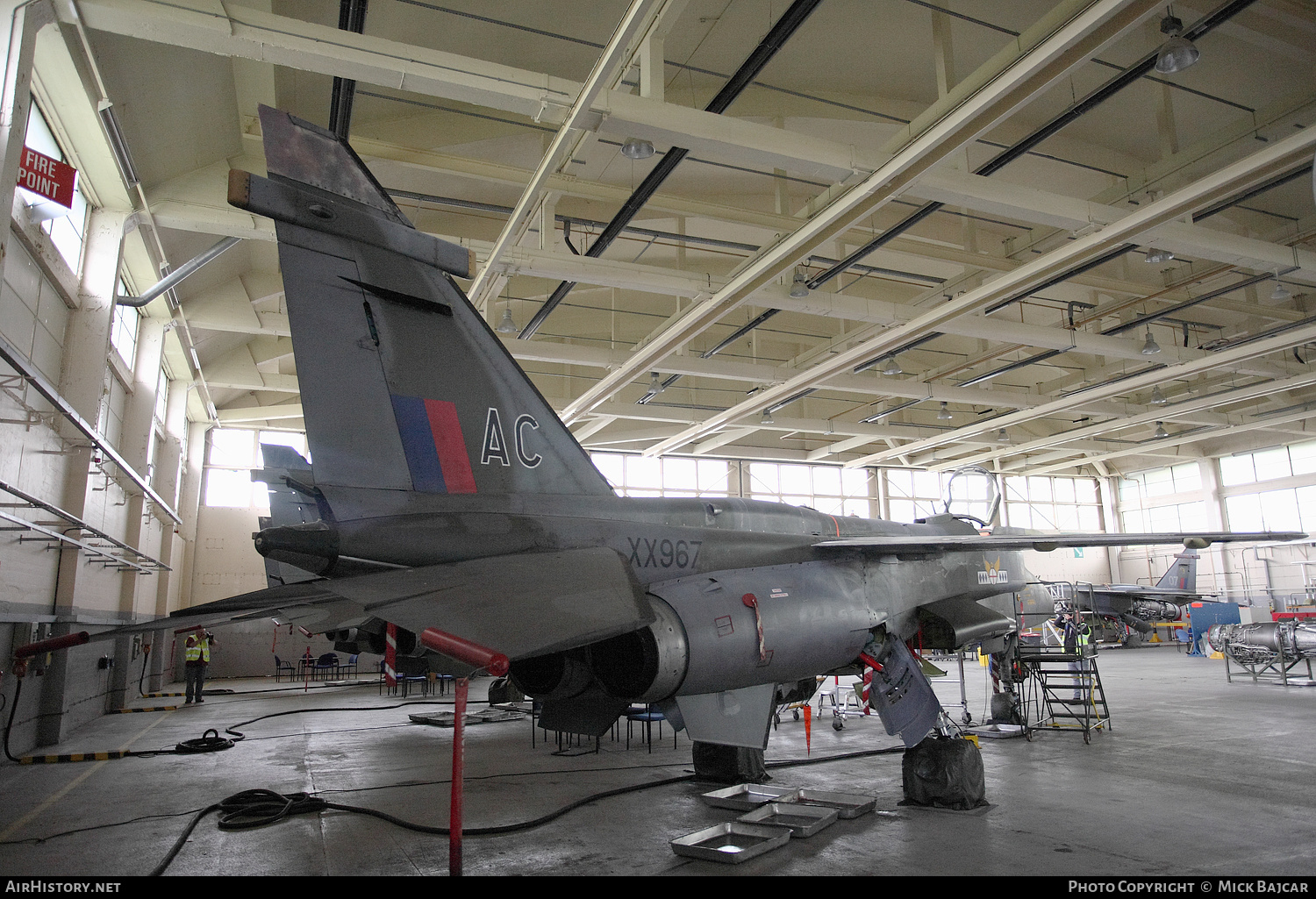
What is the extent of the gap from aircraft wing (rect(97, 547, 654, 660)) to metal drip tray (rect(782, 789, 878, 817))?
9.48 ft

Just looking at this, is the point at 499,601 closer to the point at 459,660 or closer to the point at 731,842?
the point at 459,660

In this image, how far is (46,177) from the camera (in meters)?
8.08

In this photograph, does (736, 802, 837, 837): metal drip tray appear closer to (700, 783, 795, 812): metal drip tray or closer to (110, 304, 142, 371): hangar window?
(700, 783, 795, 812): metal drip tray

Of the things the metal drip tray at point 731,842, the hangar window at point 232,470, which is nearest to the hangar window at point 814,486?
the hangar window at point 232,470

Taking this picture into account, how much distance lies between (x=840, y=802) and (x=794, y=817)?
59 cm

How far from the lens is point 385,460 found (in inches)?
192

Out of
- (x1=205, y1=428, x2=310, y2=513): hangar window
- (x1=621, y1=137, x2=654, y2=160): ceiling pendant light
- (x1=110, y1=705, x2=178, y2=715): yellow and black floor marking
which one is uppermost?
(x1=621, y1=137, x2=654, y2=160): ceiling pendant light

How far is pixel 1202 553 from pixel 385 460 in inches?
1697

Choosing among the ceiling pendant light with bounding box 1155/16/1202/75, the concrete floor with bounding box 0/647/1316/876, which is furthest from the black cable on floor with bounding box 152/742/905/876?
the ceiling pendant light with bounding box 1155/16/1202/75

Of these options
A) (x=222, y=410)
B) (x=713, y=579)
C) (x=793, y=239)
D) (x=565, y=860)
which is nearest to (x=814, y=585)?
(x=713, y=579)

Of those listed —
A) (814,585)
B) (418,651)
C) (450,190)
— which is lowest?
(418,651)

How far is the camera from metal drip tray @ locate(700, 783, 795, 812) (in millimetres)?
6070

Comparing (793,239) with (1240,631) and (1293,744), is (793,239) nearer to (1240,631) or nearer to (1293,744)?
(1293,744)

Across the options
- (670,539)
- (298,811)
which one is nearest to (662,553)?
(670,539)
